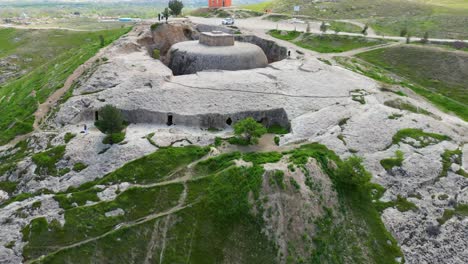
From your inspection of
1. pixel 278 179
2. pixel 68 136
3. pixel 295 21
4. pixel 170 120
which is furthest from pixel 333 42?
pixel 68 136

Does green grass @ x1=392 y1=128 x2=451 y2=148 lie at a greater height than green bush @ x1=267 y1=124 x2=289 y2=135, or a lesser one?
greater

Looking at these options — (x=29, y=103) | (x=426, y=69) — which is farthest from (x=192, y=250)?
(x=426, y=69)

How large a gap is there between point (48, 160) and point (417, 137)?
29.9 m

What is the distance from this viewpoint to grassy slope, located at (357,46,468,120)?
48031 millimetres

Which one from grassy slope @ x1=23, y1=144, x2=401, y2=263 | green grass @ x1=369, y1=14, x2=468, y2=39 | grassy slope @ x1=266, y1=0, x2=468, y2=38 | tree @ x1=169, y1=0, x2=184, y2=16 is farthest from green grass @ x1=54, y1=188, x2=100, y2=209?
grassy slope @ x1=266, y1=0, x2=468, y2=38

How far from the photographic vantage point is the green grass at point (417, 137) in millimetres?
29359

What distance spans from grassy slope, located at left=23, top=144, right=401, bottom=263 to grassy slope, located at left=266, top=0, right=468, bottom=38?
60975 millimetres

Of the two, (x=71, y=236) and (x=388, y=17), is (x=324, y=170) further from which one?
(x=388, y=17)

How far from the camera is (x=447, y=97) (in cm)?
4619

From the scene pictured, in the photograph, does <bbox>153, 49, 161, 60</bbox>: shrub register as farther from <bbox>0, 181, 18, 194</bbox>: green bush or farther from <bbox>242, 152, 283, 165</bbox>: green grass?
<bbox>242, 152, 283, 165</bbox>: green grass

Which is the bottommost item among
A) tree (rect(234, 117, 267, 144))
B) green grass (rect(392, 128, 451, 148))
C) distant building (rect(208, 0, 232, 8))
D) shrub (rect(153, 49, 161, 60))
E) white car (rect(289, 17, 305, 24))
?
green grass (rect(392, 128, 451, 148))

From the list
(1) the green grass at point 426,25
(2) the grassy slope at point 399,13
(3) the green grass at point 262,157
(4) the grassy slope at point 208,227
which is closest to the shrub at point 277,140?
(3) the green grass at point 262,157

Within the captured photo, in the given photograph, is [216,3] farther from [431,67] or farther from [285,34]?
[431,67]

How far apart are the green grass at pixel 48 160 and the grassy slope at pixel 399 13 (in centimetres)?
6749
